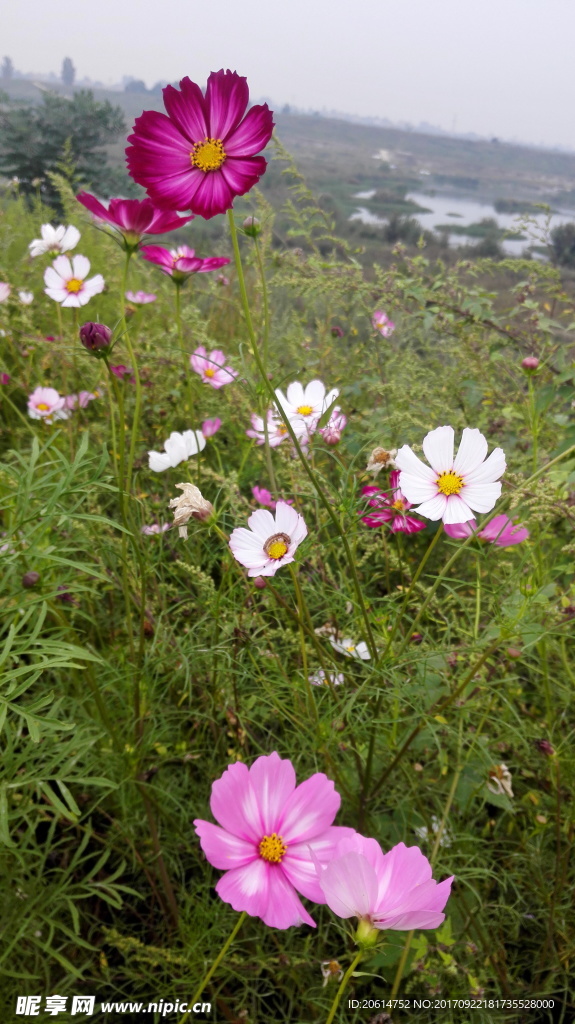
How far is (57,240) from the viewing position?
1.20 metres

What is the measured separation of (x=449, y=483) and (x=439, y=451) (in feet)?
0.11

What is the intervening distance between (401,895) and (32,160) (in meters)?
5.98

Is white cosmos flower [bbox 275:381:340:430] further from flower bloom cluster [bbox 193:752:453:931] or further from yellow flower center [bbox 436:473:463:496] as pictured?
flower bloom cluster [bbox 193:752:453:931]

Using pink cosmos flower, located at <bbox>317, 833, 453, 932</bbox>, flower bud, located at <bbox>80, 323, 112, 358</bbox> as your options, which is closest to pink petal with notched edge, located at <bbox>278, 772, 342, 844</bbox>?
pink cosmos flower, located at <bbox>317, 833, 453, 932</bbox>

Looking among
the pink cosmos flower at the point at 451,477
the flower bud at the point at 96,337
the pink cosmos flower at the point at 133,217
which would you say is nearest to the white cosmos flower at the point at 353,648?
the pink cosmos flower at the point at 451,477

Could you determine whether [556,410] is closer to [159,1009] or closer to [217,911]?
[217,911]

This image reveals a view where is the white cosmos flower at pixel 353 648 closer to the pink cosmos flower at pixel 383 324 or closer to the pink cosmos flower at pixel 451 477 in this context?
the pink cosmos flower at pixel 451 477

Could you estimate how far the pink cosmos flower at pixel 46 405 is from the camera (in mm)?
1231

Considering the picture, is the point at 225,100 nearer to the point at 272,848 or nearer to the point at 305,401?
the point at 305,401

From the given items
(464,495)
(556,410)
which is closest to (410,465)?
(464,495)

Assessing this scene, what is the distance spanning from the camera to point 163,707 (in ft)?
2.81

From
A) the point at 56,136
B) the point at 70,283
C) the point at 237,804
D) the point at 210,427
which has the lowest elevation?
the point at 237,804

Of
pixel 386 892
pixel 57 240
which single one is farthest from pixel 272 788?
pixel 57 240

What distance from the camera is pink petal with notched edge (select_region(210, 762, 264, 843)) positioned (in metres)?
0.47
